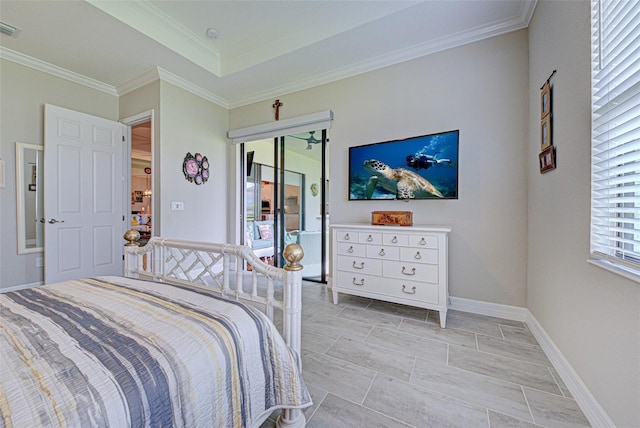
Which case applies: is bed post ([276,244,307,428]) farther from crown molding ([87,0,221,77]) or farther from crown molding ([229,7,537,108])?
crown molding ([87,0,221,77])

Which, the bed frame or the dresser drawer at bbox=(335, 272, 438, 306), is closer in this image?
the bed frame

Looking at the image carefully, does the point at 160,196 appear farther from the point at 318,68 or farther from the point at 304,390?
the point at 304,390

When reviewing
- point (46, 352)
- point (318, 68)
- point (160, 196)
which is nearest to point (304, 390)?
point (46, 352)

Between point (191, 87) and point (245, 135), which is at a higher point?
point (191, 87)

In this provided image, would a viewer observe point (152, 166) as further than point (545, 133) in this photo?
Yes

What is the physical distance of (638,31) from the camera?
998mm

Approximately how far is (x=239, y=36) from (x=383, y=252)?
9.42 feet

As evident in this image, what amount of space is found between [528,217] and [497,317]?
0.94 meters

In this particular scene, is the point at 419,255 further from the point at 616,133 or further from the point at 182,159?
the point at 182,159

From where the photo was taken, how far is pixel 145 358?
0.71 m

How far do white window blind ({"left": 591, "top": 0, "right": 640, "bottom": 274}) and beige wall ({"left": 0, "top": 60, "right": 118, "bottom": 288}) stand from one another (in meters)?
5.01

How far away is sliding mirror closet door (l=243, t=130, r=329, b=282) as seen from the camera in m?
3.58

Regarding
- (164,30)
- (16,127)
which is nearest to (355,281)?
(164,30)

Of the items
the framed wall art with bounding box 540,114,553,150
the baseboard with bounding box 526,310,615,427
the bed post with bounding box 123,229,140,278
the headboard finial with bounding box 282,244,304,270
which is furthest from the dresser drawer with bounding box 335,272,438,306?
the bed post with bounding box 123,229,140,278
